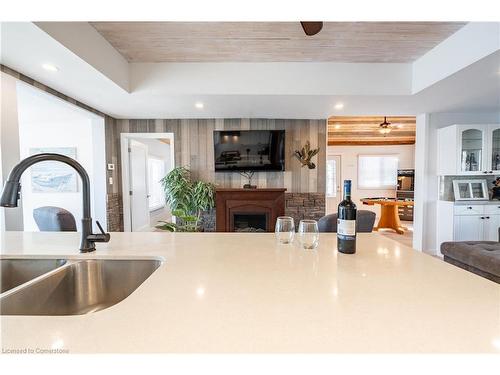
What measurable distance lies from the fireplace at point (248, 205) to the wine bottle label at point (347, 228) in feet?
9.41

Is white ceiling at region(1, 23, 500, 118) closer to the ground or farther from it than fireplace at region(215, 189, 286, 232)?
farther from it

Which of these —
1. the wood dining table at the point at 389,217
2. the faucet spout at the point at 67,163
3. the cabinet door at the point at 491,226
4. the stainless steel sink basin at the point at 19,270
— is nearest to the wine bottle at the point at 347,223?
the faucet spout at the point at 67,163

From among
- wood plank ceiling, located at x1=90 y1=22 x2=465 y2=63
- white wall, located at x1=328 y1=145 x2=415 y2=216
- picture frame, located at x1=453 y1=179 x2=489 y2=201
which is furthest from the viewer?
white wall, located at x1=328 y1=145 x2=415 y2=216

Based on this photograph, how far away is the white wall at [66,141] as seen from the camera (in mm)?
3793

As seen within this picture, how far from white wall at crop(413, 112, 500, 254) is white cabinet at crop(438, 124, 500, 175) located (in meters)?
0.25

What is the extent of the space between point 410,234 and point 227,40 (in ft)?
17.7

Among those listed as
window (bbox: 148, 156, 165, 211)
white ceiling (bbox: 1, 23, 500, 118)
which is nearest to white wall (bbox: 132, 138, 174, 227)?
window (bbox: 148, 156, 165, 211)

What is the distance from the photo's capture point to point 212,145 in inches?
163

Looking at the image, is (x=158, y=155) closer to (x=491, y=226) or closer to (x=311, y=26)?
(x=311, y=26)

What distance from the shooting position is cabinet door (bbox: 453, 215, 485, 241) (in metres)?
3.55

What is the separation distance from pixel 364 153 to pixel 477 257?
520cm

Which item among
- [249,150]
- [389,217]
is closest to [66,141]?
[249,150]

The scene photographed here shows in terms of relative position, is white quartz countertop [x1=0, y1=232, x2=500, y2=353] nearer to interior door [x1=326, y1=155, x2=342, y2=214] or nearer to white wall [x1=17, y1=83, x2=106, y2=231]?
white wall [x1=17, y1=83, x2=106, y2=231]
